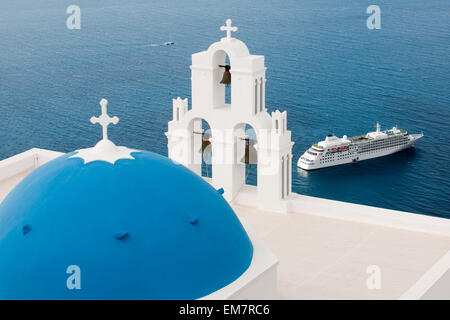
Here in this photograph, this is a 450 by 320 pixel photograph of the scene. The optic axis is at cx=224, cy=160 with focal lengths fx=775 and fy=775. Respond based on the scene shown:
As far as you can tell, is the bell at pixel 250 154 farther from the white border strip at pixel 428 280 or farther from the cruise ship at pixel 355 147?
the cruise ship at pixel 355 147

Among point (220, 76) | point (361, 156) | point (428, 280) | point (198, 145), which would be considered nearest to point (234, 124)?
point (220, 76)

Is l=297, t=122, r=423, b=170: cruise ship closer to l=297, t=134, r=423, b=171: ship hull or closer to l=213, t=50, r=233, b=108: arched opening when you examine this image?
l=297, t=134, r=423, b=171: ship hull

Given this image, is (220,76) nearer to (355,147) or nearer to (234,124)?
(234,124)

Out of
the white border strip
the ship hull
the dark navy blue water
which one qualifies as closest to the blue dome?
the white border strip

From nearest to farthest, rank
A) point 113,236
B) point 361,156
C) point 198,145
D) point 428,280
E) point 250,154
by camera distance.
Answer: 1. point 113,236
2. point 428,280
3. point 250,154
4. point 198,145
5. point 361,156

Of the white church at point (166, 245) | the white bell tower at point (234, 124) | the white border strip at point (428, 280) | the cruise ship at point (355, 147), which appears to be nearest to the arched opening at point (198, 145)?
the white bell tower at point (234, 124)

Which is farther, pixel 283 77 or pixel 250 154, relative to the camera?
pixel 283 77
